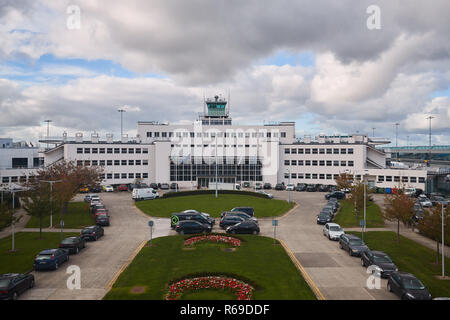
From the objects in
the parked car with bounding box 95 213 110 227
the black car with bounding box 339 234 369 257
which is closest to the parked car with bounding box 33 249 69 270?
the parked car with bounding box 95 213 110 227

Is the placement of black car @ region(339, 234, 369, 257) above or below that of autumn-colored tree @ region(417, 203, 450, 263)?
below

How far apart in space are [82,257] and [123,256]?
3498mm

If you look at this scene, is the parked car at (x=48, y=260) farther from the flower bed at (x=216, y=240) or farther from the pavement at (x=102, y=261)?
the flower bed at (x=216, y=240)

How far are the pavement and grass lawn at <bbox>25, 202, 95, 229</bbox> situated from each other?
3.33m

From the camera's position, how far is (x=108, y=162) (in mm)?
81000

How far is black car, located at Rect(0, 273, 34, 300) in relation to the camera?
19094 mm

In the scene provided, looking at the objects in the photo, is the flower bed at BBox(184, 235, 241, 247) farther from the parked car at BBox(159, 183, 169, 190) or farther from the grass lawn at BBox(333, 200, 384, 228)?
the parked car at BBox(159, 183, 169, 190)

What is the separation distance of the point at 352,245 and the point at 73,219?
35.6 meters

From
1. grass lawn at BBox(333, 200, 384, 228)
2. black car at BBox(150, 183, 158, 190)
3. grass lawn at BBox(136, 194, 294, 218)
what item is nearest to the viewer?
grass lawn at BBox(333, 200, 384, 228)

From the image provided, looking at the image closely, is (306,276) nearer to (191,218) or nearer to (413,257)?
(413,257)

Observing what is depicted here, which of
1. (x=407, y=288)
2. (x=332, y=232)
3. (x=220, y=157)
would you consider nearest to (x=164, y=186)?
(x=220, y=157)

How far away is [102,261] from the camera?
27828 millimetres
